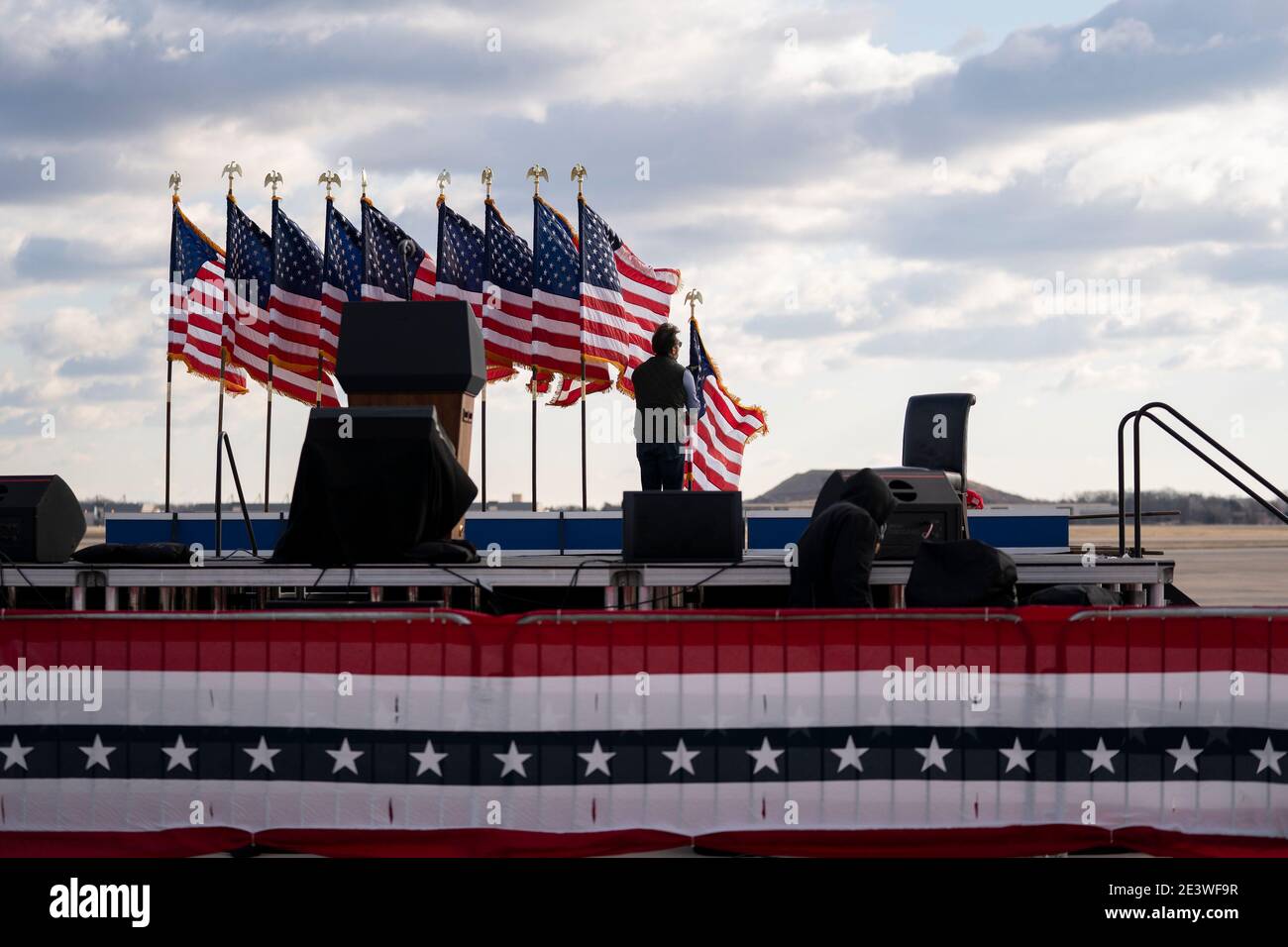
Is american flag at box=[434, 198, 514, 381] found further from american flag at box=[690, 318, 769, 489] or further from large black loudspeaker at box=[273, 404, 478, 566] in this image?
large black loudspeaker at box=[273, 404, 478, 566]

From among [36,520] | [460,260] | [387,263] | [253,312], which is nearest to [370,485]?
[36,520]

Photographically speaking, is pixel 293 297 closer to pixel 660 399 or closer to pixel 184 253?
pixel 184 253

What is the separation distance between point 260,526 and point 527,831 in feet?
47.3

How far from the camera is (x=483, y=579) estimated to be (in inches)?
403

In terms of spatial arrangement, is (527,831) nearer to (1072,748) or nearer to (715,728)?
(715,728)

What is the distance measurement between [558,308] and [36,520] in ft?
39.4

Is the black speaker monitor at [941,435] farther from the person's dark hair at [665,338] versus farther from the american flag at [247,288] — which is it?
the american flag at [247,288]

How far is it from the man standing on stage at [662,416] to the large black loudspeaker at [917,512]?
3170mm

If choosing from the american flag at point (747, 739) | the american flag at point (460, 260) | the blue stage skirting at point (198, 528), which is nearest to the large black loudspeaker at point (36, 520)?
the american flag at point (747, 739)

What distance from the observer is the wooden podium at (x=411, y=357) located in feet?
37.7

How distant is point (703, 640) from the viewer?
21.6 ft

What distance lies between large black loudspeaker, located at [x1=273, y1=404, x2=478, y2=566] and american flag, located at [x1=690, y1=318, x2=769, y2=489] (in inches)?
486
